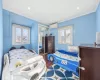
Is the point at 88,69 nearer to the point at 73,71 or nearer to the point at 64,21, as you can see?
the point at 73,71

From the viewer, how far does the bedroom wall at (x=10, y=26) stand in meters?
2.68

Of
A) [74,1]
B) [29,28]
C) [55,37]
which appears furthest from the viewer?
[55,37]

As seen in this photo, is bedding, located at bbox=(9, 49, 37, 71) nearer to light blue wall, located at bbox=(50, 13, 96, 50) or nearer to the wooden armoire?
light blue wall, located at bbox=(50, 13, 96, 50)

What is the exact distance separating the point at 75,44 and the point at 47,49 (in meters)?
2.31

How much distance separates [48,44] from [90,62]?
14.1 feet

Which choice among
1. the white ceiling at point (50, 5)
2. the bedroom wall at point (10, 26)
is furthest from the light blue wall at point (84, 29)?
the bedroom wall at point (10, 26)

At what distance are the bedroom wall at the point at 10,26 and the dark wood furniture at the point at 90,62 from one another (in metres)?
2.95

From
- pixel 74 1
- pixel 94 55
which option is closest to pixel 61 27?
pixel 74 1

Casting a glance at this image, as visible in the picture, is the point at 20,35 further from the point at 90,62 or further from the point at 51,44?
the point at 90,62

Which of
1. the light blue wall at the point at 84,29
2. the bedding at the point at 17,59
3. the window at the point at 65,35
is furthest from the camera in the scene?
the window at the point at 65,35

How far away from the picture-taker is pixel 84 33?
129 inches

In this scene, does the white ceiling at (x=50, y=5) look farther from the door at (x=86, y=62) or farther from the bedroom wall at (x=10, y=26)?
the door at (x=86, y=62)

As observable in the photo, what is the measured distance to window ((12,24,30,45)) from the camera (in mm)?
3106

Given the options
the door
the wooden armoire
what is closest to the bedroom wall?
the wooden armoire
